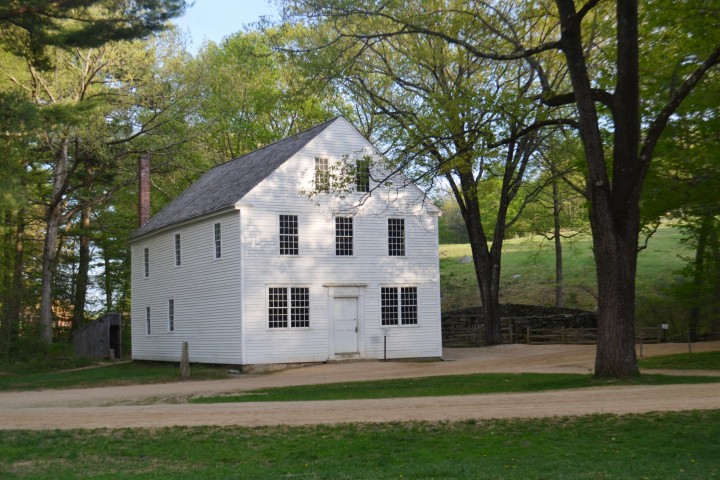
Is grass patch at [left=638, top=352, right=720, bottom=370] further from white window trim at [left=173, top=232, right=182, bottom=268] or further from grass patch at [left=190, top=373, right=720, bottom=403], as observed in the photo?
A: white window trim at [left=173, top=232, right=182, bottom=268]

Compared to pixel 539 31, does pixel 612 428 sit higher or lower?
lower

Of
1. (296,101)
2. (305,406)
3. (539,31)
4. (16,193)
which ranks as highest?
(539,31)

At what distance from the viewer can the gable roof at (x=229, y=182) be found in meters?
28.9

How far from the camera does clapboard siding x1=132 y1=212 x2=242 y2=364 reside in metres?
27.8

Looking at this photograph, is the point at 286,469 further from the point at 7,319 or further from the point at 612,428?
the point at 7,319

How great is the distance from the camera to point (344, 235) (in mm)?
29719

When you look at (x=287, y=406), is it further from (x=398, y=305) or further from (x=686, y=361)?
(x=398, y=305)

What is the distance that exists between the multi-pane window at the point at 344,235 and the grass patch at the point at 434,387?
28.4ft

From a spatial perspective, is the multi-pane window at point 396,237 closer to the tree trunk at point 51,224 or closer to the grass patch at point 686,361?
the grass patch at point 686,361

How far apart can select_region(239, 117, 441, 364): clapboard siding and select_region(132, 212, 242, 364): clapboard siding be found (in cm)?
79

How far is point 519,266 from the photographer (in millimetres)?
62562

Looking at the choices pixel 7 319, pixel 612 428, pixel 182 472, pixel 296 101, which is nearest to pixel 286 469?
pixel 182 472

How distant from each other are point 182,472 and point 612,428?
Answer: 20.9ft

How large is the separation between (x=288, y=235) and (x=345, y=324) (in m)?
3.81
